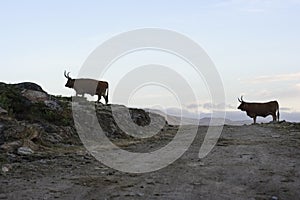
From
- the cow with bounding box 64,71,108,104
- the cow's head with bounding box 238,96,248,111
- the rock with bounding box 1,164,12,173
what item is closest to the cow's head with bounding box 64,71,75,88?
the cow with bounding box 64,71,108,104

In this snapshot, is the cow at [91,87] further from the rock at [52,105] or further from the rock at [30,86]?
the rock at [52,105]

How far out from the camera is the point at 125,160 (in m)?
11.5

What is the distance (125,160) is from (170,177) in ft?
8.33

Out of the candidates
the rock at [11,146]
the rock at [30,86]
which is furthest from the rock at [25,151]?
the rock at [30,86]

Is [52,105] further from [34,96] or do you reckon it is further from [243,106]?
[243,106]

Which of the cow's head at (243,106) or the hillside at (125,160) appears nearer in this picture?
the hillside at (125,160)

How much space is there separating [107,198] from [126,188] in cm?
75

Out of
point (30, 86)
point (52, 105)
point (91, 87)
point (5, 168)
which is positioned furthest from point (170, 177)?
point (91, 87)

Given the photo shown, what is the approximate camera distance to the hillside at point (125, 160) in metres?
8.02

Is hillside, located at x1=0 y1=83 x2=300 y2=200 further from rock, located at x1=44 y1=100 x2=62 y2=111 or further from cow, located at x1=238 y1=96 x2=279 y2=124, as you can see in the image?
cow, located at x1=238 y1=96 x2=279 y2=124

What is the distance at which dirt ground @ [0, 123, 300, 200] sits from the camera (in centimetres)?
787

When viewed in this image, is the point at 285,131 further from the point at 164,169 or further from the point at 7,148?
the point at 7,148

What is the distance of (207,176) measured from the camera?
30.3 feet

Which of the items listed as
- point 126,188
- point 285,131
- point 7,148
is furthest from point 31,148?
point 285,131
